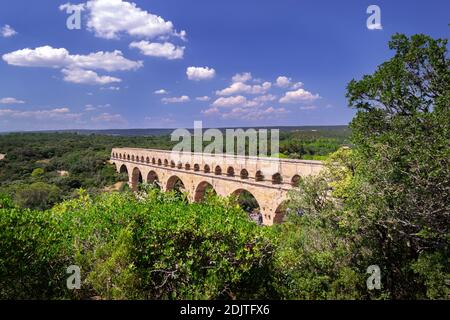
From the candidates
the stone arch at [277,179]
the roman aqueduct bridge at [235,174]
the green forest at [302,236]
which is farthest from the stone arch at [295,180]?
the green forest at [302,236]

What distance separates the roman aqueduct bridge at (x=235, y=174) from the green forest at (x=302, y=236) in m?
7.36

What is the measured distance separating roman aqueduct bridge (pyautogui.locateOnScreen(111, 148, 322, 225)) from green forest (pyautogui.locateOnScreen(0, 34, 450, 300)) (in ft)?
24.2

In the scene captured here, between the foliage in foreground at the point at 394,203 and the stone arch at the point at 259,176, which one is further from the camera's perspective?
the stone arch at the point at 259,176

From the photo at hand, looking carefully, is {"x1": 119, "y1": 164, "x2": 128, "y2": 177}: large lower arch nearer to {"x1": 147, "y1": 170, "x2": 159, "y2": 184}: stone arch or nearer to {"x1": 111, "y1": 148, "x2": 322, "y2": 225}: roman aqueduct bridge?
{"x1": 147, "y1": 170, "x2": 159, "y2": 184}: stone arch

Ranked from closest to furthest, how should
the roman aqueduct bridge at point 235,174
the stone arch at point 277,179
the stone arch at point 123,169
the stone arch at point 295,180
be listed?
the stone arch at point 295,180 → the roman aqueduct bridge at point 235,174 → the stone arch at point 277,179 → the stone arch at point 123,169

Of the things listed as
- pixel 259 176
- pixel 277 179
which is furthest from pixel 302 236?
pixel 259 176

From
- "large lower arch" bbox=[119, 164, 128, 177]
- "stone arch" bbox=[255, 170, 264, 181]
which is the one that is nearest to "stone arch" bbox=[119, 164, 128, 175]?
"large lower arch" bbox=[119, 164, 128, 177]

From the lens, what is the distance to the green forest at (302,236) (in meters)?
5.94

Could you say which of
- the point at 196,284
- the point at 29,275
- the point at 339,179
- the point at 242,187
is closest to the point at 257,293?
the point at 196,284

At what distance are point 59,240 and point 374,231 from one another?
272 inches

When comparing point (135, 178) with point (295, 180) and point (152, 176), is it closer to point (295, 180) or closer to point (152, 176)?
point (152, 176)

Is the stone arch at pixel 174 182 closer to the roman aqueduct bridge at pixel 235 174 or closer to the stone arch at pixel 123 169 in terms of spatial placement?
the roman aqueduct bridge at pixel 235 174

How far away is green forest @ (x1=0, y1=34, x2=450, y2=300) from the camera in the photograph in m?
5.94
